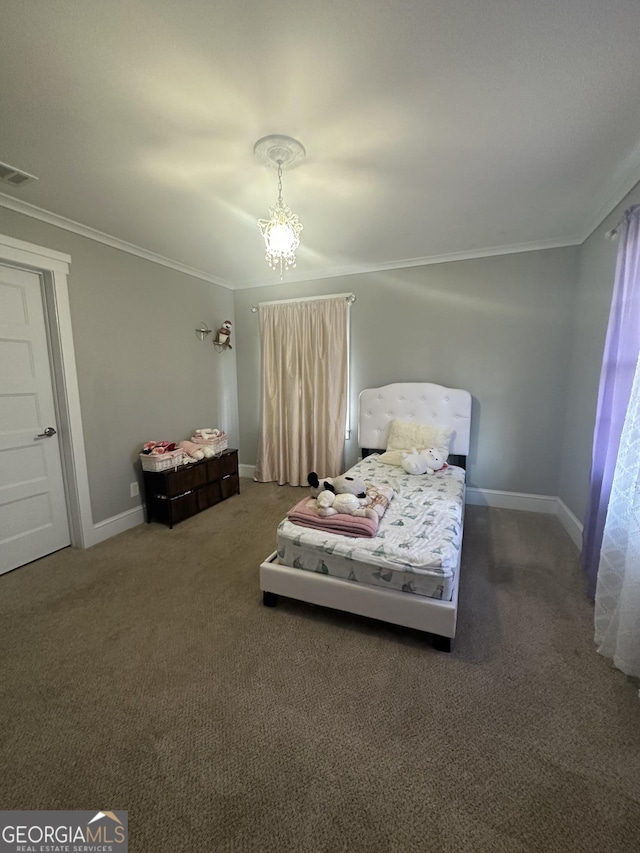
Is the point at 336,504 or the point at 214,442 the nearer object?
the point at 336,504

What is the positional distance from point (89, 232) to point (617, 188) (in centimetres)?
369

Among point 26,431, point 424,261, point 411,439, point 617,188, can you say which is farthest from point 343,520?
point 424,261

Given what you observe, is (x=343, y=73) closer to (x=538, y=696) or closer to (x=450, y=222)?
(x=450, y=222)

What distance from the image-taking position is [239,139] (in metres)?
1.66

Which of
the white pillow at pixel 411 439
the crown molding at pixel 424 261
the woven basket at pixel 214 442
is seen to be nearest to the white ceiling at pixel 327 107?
the crown molding at pixel 424 261

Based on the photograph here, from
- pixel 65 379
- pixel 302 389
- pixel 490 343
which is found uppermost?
pixel 490 343

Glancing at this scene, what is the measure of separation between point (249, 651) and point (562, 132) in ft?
9.70

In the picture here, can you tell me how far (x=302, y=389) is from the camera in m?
3.99

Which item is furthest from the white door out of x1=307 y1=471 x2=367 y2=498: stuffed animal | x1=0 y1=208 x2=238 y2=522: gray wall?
x1=307 y1=471 x2=367 y2=498: stuffed animal

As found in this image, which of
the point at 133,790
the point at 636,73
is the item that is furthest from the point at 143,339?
the point at 636,73

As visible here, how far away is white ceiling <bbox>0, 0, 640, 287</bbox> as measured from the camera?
1.12 metres

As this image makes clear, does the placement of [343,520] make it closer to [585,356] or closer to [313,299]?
[585,356]

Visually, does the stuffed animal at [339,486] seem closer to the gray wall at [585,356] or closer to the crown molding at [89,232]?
the gray wall at [585,356]

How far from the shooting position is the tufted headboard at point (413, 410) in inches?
130
